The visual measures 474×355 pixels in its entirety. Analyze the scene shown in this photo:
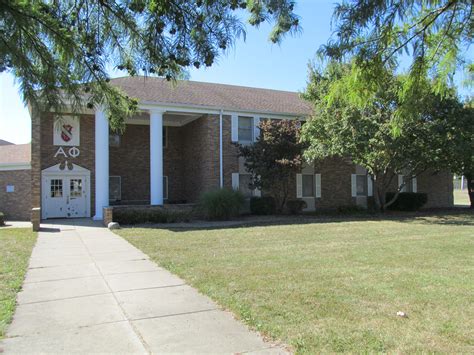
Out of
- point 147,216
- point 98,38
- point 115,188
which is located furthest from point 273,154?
point 98,38

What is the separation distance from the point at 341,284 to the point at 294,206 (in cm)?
1691

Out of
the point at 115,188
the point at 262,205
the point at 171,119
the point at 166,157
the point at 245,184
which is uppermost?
the point at 171,119

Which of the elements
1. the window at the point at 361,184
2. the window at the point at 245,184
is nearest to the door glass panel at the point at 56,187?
the window at the point at 245,184

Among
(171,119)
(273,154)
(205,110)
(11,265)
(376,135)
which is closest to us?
(11,265)

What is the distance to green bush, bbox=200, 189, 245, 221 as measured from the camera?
19.6 m

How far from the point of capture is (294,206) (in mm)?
23500

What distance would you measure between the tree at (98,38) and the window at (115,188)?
19162 mm

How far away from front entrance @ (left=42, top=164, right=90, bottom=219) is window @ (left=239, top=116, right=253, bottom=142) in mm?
8216

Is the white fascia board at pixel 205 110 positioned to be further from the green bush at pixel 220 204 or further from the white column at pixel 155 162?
the green bush at pixel 220 204

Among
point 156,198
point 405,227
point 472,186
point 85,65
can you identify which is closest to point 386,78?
point 85,65

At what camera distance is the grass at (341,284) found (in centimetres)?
444

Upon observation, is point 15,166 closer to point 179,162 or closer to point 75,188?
point 75,188

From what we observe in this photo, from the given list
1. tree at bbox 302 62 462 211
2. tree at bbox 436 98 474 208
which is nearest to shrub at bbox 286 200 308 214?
tree at bbox 302 62 462 211

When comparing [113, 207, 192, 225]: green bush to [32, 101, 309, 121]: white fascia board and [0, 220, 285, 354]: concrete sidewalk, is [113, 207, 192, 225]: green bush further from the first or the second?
[0, 220, 285, 354]: concrete sidewalk
